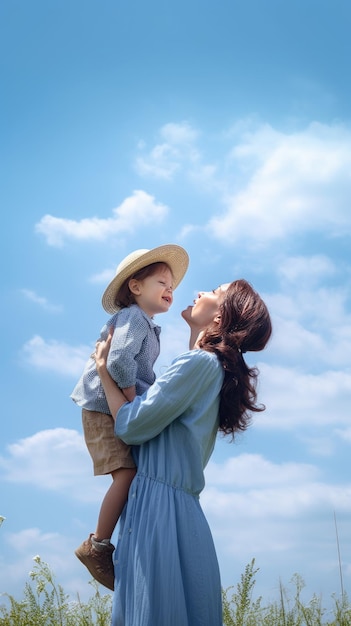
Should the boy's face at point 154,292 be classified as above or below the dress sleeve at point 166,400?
above

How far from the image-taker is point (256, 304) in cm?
442

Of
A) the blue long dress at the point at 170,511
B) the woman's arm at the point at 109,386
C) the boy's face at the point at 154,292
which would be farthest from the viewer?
the boy's face at the point at 154,292

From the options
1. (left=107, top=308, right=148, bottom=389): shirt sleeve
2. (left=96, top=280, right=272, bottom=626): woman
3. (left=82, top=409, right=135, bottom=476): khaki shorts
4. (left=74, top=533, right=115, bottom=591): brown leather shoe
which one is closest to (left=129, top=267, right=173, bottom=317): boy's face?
(left=107, top=308, right=148, bottom=389): shirt sleeve

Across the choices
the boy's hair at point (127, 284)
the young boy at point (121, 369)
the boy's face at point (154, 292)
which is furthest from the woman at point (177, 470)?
the boy's hair at point (127, 284)

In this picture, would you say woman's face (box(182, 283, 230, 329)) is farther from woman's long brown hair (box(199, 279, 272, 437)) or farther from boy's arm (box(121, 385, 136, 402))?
boy's arm (box(121, 385, 136, 402))

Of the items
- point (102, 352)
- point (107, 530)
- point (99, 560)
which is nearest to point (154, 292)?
point (102, 352)

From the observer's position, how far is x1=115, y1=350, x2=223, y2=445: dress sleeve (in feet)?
13.1

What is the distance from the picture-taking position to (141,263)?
4.74 metres

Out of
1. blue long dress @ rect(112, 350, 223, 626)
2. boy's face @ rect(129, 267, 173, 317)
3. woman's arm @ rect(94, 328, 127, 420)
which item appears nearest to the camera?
blue long dress @ rect(112, 350, 223, 626)

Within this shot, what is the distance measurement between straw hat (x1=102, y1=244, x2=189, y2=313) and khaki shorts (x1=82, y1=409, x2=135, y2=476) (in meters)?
0.81

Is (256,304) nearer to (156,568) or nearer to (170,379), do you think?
(170,379)

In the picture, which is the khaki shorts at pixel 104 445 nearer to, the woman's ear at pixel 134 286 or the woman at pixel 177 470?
the woman at pixel 177 470

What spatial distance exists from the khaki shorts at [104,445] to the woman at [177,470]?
9cm

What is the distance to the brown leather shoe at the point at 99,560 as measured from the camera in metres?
4.21
